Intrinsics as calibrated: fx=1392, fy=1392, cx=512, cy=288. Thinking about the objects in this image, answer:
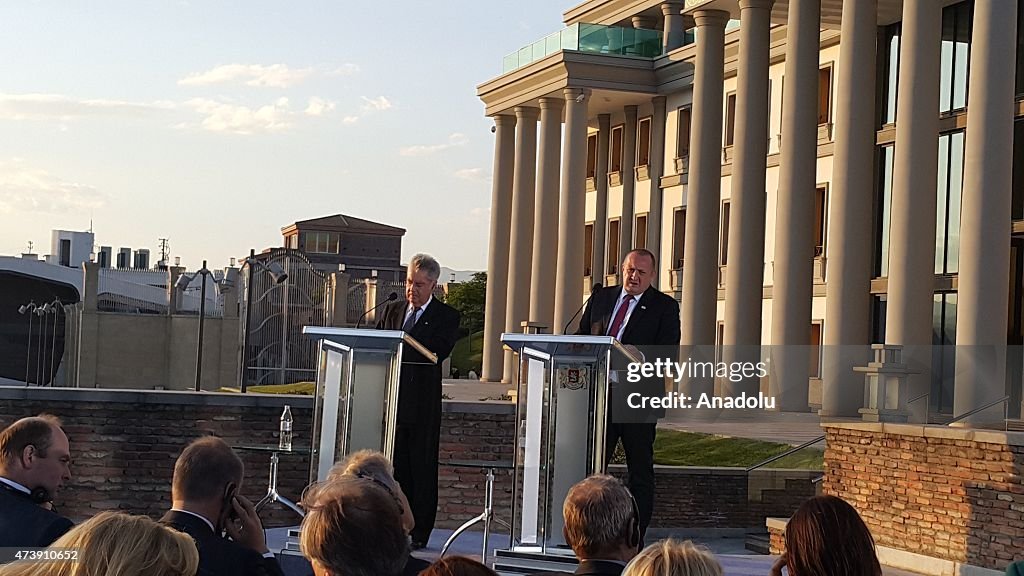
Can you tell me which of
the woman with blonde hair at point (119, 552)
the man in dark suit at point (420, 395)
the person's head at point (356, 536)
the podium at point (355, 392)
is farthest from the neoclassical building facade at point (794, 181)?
the woman with blonde hair at point (119, 552)

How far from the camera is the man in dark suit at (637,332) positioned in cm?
989

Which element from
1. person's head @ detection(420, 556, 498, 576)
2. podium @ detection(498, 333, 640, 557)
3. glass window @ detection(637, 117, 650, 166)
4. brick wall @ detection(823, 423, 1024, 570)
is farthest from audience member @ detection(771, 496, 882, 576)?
glass window @ detection(637, 117, 650, 166)

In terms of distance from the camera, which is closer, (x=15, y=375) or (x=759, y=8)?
(x=759, y=8)

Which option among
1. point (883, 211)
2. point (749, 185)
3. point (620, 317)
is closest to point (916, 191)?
point (749, 185)

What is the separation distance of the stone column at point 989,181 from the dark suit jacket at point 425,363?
1379 centimetres

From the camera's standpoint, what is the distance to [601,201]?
4816 centimetres

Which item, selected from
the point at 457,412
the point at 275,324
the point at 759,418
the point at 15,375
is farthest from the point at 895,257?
the point at 15,375

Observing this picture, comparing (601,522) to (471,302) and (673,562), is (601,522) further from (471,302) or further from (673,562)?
(471,302)

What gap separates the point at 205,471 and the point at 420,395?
4.77 metres

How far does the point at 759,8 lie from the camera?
3130 cm

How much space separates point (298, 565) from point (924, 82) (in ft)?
61.8

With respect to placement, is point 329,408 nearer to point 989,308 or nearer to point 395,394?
point 395,394

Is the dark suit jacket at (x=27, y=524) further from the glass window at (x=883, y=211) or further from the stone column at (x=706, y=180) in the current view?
the glass window at (x=883, y=211)

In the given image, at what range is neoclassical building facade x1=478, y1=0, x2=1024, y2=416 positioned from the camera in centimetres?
2206
